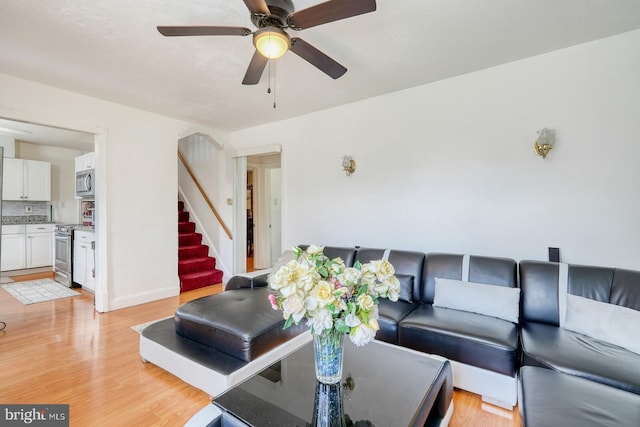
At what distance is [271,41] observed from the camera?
175cm

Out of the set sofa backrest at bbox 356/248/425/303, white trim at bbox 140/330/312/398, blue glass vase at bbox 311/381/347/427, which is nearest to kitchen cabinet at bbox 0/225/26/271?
white trim at bbox 140/330/312/398

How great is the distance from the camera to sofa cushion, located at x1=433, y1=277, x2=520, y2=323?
2238 mm

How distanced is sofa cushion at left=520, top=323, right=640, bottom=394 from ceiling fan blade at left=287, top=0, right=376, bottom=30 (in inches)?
86.6

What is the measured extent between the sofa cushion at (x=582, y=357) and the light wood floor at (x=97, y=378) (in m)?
0.44

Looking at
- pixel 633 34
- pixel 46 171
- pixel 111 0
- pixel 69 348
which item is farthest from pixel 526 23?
pixel 46 171

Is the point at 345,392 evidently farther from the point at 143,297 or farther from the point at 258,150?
the point at 258,150

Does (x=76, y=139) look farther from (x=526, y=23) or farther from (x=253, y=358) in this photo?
(x=526, y=23)

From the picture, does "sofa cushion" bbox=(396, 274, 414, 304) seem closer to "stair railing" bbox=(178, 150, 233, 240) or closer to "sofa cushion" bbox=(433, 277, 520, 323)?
"sofa cushion" bbox=(433, 277, 520, 323)

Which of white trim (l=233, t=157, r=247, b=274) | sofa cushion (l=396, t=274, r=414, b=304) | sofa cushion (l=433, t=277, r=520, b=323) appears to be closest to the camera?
sofa cushion (l=433, t=277, r=520, b=323)

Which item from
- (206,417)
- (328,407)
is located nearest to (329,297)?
(328,407)

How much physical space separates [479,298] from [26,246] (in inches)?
305

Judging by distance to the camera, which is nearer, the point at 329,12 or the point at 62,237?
the point at 329,12

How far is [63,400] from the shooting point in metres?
1.94

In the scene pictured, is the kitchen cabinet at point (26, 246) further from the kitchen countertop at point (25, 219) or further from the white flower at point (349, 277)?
the white flower at point (349, 277)
